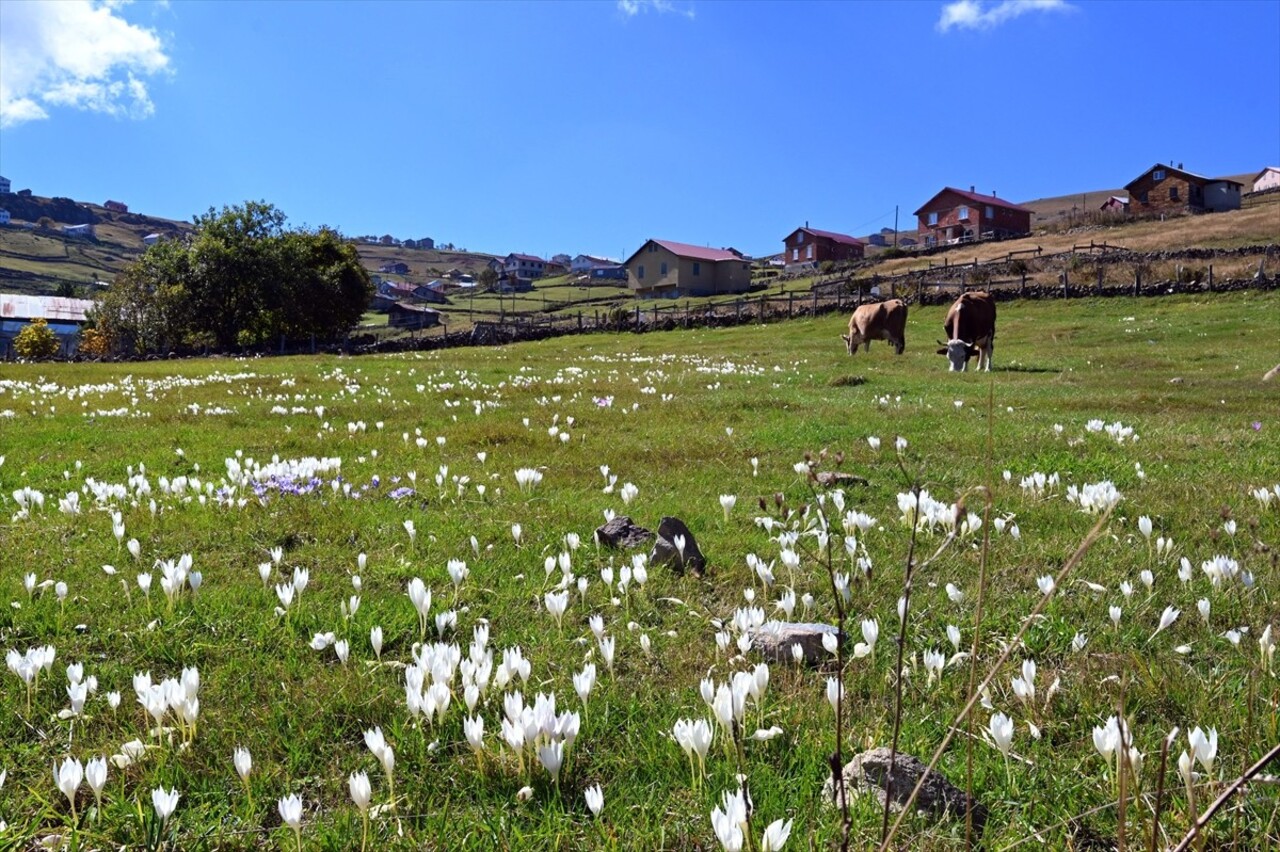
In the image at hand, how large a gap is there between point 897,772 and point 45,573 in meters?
5.80

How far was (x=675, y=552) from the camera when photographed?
18.6 feet

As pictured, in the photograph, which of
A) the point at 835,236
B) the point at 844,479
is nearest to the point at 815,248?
the point at 835,236

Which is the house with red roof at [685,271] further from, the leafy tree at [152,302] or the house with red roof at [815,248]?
the leafy tree at [152,302]

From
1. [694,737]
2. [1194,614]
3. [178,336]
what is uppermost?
[178,336]

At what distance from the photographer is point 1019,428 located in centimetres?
1261

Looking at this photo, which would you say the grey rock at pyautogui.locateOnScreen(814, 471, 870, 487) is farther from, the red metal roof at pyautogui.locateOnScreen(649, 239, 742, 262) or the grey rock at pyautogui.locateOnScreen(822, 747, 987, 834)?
the red metal roof at pyautogui.locateOnScreen(649, 239, 742, 262)

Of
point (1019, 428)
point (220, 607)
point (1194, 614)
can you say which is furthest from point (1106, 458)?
point (220, 607)

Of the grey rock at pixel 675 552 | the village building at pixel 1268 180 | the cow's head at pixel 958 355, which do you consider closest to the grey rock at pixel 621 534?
the grey rock at pixel 675 552

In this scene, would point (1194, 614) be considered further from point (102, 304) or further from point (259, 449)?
point (102, 304)

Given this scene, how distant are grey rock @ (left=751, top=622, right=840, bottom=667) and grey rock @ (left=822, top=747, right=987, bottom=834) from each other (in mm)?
1195

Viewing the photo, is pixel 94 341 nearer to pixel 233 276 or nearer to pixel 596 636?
pixel 233 276

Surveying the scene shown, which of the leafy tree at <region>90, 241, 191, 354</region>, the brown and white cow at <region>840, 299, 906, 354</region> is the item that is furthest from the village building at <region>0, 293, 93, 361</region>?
the brown and white cow at <region>840, 299, 906, 354</region>

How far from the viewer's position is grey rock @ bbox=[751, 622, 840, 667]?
4148 millimetres

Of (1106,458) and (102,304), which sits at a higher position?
(102,304)
